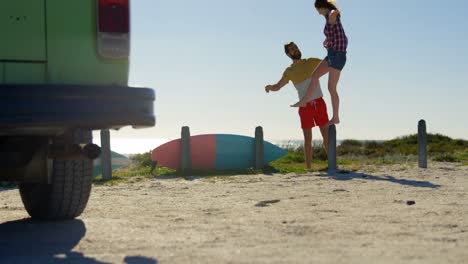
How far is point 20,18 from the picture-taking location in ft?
14.5

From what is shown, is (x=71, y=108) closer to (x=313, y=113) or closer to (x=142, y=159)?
(x=313, y=113)

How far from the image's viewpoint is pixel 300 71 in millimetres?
10867

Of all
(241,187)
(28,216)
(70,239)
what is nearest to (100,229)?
(70,239)

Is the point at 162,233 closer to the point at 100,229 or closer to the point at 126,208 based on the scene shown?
the point at 100,229

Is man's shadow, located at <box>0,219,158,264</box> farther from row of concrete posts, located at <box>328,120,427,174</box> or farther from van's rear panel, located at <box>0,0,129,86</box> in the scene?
row of concrete posts, located at <box>328,120,427,174</box>

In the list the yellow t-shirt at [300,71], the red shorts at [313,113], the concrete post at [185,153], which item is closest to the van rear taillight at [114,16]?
the yellow t-shirt at [300,71]

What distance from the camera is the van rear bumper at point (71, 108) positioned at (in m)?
4.14

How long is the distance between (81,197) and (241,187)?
3285 millimetres

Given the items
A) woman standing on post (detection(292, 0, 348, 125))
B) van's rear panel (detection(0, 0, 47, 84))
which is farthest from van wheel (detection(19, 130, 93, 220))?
woman standing on post (detection(292, 0, 348, 125))

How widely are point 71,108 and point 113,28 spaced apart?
629 mm

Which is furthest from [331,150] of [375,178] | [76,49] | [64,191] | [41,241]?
[76,49]

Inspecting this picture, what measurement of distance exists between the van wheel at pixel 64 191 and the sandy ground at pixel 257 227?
0.33ft

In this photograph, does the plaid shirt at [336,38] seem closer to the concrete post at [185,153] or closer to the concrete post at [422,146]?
the concrete post at [422,146]

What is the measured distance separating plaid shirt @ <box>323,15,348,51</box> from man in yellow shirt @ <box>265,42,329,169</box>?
1.75m
